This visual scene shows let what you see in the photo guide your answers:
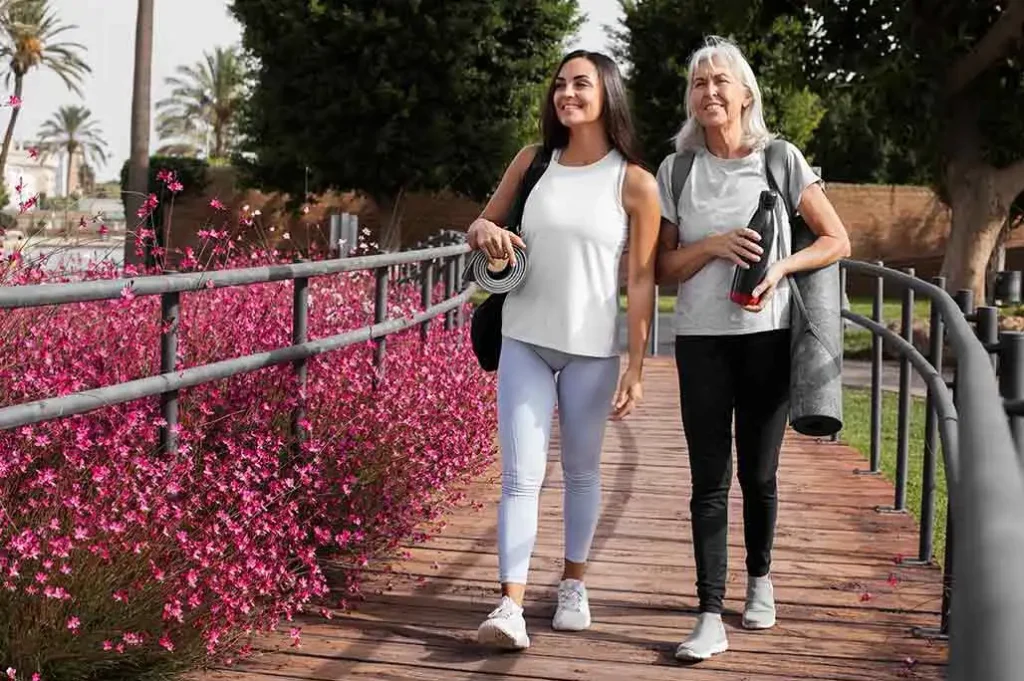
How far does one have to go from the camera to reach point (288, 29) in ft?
108

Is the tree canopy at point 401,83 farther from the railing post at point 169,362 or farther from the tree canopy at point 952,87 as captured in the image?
the railing post at point 169,362

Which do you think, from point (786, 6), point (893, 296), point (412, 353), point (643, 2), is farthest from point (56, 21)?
point (412, 353)

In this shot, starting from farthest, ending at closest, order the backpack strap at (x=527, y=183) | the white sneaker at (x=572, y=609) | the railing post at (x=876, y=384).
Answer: the railing post at (x=876, y=384), the white sneaker at (x=572, y=609), the backpack strap at (x=527, y=183)

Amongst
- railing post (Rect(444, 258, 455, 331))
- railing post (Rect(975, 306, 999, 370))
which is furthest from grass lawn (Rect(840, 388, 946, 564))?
railing post (Rect(444, 258, 455, 331))

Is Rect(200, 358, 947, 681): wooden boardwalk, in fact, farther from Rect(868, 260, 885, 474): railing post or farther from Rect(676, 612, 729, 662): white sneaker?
Rect(868, 260, 885, 474): railing post

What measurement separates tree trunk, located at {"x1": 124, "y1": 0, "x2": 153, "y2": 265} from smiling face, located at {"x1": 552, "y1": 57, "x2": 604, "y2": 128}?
2042 centimetres

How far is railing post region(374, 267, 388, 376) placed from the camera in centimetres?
627

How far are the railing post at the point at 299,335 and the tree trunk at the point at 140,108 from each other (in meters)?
19.4

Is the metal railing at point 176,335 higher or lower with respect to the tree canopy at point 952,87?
lower

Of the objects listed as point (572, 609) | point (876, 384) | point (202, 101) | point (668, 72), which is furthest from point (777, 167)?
point (202, 101)

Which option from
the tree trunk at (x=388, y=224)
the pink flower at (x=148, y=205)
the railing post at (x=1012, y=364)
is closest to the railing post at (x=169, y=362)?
the pink flower at (x=148, y=205)

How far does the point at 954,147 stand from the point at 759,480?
2292 centimetres

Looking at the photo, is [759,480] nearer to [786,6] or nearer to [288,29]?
[786,6]

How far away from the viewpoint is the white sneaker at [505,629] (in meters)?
4.37
